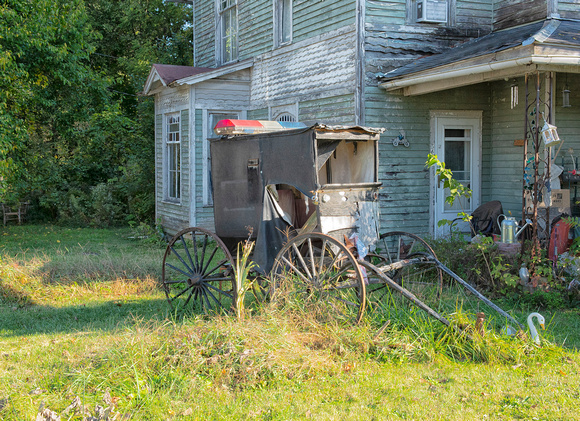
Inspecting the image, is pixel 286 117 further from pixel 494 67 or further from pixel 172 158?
pixel 494 67

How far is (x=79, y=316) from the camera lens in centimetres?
708

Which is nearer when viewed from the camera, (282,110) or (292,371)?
(292,371)

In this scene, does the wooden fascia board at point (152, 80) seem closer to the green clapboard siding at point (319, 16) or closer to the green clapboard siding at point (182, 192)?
the green clapboard siding at point (182, 192)

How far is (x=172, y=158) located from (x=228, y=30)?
3.46 m

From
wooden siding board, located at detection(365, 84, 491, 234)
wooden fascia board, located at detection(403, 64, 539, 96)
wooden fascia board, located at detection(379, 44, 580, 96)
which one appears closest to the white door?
wooden siding board, located at detection(365, 84, 491, 234)

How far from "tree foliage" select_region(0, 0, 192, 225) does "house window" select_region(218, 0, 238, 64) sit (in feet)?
10.1

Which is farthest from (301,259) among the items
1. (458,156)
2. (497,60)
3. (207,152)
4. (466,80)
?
(207,152)

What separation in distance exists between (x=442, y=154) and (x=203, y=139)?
537cm

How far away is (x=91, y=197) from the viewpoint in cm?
1836

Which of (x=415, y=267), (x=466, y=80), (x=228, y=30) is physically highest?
(x=228, y=30)

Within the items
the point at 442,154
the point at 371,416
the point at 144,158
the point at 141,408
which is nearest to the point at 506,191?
the point at 442,154

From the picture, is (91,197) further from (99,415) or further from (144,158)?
(99,415)

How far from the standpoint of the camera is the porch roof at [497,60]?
728 cm

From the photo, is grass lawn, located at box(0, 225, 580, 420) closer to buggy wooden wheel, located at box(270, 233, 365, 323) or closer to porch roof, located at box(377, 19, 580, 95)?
buggy wooden wheel, located at box(270, 233, 365, 323)
